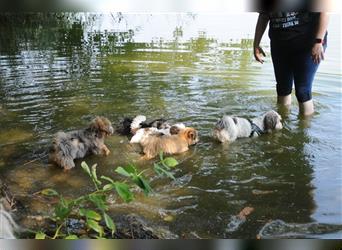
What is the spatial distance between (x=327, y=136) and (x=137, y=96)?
86 centimetres

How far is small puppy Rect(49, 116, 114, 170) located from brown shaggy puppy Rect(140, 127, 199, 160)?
0.60 ft

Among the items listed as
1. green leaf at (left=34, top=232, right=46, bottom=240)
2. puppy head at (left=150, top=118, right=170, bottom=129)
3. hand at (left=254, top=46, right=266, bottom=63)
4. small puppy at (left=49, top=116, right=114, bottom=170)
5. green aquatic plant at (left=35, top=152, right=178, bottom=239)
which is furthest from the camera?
puppy head at (left=150, top=118, right=170, bottom=129)

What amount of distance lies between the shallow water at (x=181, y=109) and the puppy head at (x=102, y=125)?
0.03m

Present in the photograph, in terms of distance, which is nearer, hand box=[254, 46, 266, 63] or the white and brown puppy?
hand box=[254, 46, 266, 63]

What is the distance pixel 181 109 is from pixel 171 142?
167 millimetres

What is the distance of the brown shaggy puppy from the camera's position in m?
2.16

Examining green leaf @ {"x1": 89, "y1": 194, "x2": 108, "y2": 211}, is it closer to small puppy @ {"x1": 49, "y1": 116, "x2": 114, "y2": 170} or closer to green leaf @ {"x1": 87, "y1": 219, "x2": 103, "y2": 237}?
green leaf @ {"x1": 87, "y1": 219, "x2": 103, "y2": 237}

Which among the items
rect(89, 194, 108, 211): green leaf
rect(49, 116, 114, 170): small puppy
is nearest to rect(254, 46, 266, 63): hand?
rect(49, 116, 114, 170): small puppy

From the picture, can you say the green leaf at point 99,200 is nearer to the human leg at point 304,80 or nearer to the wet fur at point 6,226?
the wet fur at point 6,226

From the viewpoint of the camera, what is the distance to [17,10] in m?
1.90

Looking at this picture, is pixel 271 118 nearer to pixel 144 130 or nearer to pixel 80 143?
pixel 144 130

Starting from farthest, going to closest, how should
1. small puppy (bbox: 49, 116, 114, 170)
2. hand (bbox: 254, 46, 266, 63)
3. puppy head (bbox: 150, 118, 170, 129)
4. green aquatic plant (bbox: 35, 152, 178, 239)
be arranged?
1. puppy head (bbox: 150, 118, 170, 129)
2. small puppy (bbox: 49, 116, 114, 170)
3. hand (bbox: 254, 46, 266, 63)
4. green aquatic plant (bbox: 35, 152, 178, 239)

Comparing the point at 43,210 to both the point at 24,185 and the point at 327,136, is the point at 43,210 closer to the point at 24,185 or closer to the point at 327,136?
the point at 24,185

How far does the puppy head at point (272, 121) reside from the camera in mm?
2168
